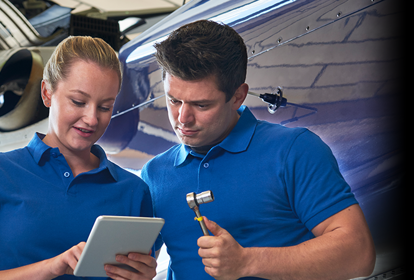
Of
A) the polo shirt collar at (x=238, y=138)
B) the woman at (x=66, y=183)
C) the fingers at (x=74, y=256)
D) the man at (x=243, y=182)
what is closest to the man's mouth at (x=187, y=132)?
the man at (x=243, y=182)

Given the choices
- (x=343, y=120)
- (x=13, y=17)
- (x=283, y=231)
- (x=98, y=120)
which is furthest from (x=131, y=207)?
(x=13, y=17)

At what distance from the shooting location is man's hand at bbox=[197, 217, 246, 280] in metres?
0.96

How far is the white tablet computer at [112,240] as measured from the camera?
905mm

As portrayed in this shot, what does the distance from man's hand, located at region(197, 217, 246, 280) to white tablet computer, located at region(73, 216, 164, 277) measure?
120 mm

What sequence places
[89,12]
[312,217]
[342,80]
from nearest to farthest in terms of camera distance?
[312,217], [342,80], [89,12]

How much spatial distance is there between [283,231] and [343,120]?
0.41m

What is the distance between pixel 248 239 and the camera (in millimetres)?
1217

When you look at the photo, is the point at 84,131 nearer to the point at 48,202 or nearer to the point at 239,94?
the point at 48,202

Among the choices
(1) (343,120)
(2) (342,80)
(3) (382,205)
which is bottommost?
(3) (382,205)

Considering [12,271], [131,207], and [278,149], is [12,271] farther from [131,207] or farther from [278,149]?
[278,149]

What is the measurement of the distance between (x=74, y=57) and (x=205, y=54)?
38 centimetres

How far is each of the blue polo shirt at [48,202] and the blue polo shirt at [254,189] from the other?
0.17m

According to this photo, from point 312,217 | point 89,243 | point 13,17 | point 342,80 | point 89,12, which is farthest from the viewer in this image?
point 89,12

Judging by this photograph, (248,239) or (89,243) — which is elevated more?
(89,243)
